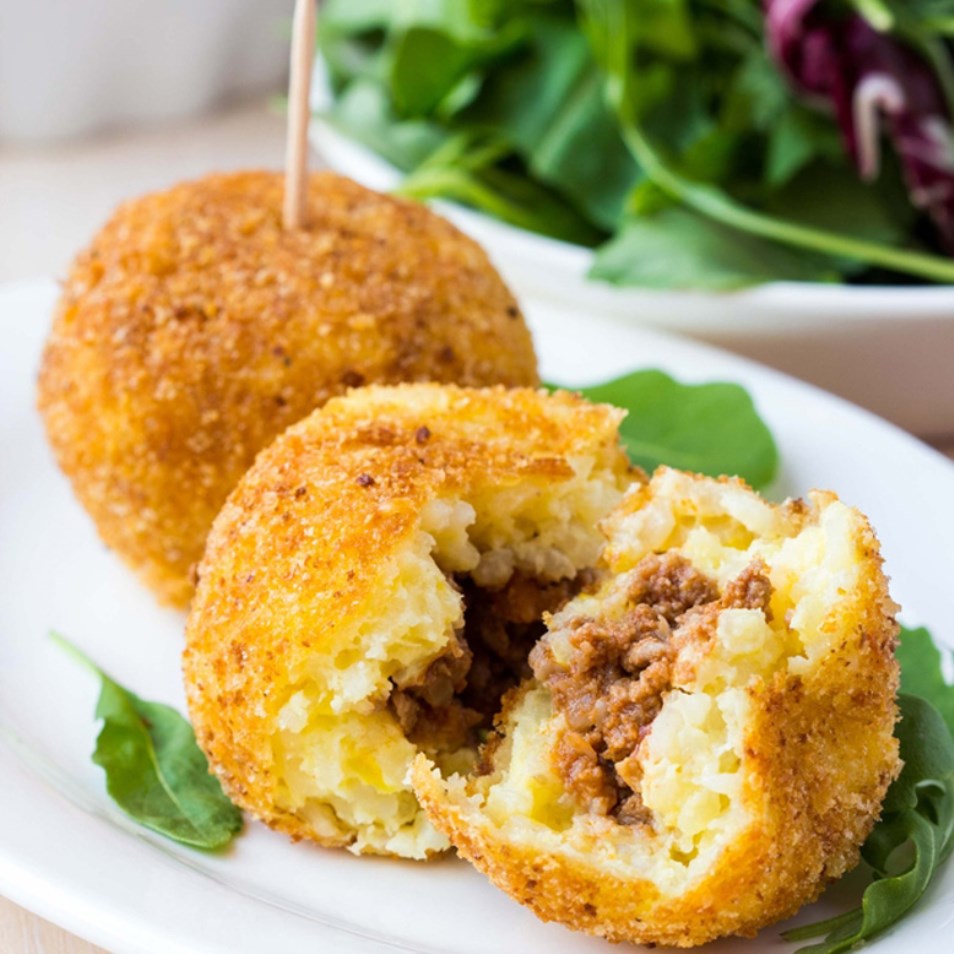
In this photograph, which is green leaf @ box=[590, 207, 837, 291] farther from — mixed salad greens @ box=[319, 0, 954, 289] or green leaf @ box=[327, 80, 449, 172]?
green leaf @ box=[327, 80, 449, 172]

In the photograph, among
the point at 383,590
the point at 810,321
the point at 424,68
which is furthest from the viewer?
the point at 424,68

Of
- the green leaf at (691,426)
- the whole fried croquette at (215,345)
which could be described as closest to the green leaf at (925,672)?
the green leaf at (691,426)

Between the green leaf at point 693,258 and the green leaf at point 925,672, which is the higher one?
the green leaf at point 925,672

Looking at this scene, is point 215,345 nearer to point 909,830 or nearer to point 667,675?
point 667,675

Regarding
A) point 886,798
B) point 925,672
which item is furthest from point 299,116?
point 886,798

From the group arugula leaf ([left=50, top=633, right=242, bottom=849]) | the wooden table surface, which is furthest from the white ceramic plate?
the wooden table surface

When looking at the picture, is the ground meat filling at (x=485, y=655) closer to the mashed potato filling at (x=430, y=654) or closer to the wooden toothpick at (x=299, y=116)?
the mashed potato filling at (x=430, y=654)
